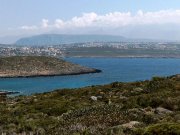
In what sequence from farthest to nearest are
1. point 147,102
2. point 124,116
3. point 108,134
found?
point 147,102 → point 124,116 → point 108,134

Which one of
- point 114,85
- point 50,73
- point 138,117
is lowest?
point 50,73

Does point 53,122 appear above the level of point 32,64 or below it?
above

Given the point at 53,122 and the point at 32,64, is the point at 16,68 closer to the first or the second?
the point at 32,64

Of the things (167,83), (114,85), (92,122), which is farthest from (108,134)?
(114,85)

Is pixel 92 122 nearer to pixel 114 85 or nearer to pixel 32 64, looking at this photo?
pixel 114 85

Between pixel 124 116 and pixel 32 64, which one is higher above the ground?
pixel 124 116

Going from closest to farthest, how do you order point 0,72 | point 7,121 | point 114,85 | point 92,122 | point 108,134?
point 108,134
point 92,122
point 7,121
point 114,85
point 0,72

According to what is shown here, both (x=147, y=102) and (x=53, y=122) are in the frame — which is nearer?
(x=53, y=122)

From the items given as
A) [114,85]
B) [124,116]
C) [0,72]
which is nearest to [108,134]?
[124,116]

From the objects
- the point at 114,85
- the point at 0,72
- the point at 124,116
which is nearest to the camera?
the point at 124,116
